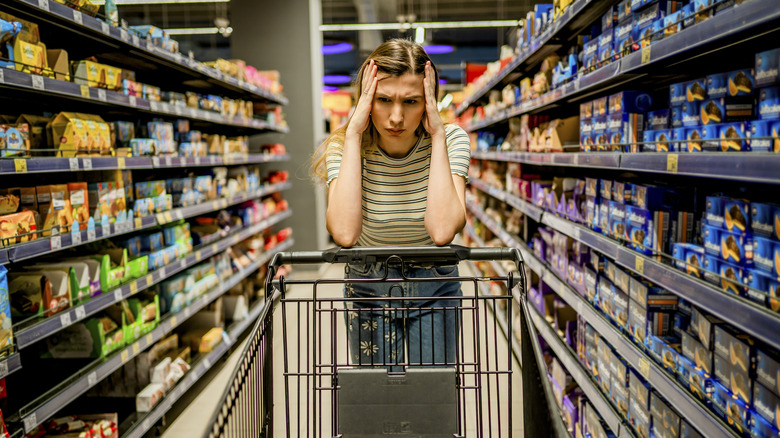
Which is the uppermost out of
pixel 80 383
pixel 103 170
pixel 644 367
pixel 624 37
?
pixel 624 37

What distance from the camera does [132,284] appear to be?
2836mm

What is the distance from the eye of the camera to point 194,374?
343cm

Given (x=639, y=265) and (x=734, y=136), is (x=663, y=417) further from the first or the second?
(x=734, y=136)

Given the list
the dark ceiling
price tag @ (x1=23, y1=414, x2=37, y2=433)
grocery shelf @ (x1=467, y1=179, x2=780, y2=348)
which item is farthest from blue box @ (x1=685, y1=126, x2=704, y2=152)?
the dark ceiling

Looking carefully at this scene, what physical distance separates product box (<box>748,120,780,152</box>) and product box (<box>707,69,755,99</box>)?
0.14 m

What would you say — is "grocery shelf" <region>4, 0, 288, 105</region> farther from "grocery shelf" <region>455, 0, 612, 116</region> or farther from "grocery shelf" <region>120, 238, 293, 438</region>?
"grocery shelf" <region>455, 0, 612, 116</region>

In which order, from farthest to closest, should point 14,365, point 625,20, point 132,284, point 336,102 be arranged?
1. point 336,102
2. point 132,284
3. point 625,20
4. point 14,365

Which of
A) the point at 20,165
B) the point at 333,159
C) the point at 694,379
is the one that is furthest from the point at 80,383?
the point at 694,379

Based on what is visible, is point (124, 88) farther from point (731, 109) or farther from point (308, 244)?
point (308, 244)

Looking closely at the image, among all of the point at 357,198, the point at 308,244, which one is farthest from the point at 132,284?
the point at 308,244

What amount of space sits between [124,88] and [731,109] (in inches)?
107

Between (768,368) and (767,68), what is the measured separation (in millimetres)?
702

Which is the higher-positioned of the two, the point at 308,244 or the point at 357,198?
the point at 357,198

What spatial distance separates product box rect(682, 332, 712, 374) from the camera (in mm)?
1542
